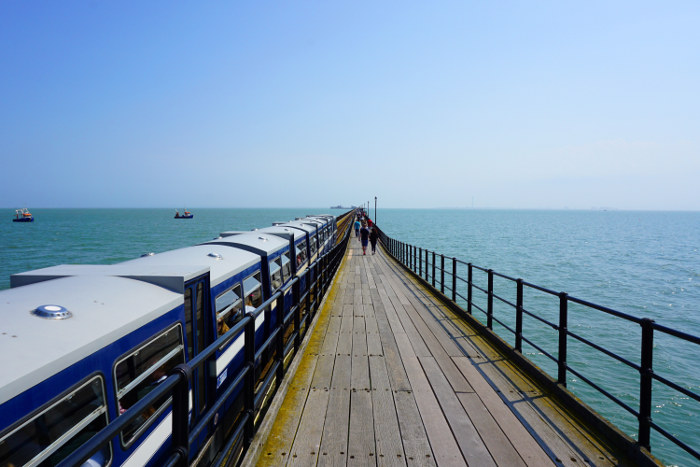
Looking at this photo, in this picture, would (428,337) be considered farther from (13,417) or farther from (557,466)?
(13,417)

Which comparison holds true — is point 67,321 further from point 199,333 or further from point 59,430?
point 199,333

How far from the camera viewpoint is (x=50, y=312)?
311 centimetres

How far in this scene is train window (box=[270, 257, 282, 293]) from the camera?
879 centimetres

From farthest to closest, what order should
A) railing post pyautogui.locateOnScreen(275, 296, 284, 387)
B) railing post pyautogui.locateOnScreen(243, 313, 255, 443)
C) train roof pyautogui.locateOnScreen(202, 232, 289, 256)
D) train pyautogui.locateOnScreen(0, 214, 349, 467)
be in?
1. train roof pyautogui.locateOnScreen(202, 232, 289, 256)
2. railing post pyautogui.locateOnScreen(275, 296, 284, 387)
3. railing post pyautogui.locateOnScreen(243, 313, 255, 443)
4. train pyautogui.locateOnScreen(0, 214, 349, 467)

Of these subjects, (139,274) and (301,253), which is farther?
A: (301,253)

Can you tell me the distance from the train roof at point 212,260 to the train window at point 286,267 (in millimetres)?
2661

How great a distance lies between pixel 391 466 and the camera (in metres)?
3.31

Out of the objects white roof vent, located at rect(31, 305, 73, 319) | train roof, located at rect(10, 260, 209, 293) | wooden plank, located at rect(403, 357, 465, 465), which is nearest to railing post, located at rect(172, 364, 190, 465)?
white roof vent, located at rect(31, 305, 73, 319)

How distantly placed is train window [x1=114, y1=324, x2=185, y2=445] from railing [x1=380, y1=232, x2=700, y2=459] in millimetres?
4155

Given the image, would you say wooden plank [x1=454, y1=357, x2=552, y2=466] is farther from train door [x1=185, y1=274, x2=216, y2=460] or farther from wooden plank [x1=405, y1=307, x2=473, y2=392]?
train door [x1=185, y1=274, x2=216, y2=460]

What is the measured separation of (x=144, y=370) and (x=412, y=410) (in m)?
2.80

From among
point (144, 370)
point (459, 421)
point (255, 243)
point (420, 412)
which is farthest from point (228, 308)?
point (459, 421)

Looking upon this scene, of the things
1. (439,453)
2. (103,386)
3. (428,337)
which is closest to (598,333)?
(428,337)

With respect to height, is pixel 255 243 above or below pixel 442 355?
above
